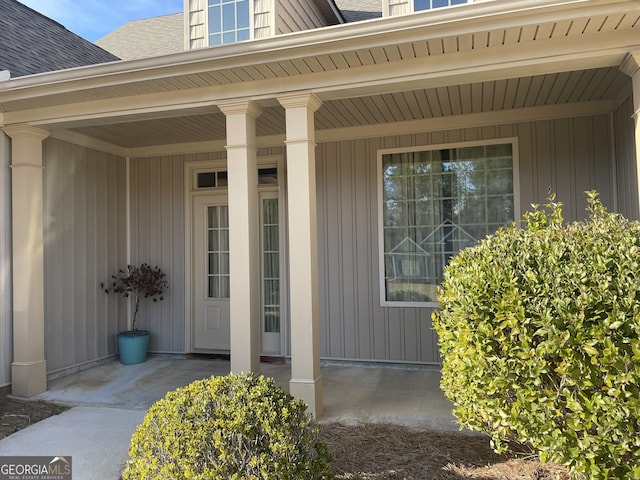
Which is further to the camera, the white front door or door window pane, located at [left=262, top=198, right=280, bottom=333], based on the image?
the white front door

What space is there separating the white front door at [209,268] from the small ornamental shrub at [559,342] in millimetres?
3858

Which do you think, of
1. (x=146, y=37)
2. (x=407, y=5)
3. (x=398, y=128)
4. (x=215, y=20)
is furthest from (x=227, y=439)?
(x=146, y=37)

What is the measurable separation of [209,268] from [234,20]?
9.49ft

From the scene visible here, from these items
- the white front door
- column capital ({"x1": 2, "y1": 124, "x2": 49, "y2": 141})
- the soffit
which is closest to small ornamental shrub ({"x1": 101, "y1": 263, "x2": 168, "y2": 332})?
the white front door

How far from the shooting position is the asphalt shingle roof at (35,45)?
4.71 meters

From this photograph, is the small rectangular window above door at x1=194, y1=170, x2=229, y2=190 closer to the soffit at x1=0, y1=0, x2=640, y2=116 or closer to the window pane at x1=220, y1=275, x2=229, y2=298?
the window pane at x1=220, y1=275, x2=229, y2=298

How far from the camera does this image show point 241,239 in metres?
3.75

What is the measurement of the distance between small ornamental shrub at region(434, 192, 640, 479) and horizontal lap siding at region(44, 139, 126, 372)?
14.0ft

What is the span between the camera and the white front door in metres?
5.74

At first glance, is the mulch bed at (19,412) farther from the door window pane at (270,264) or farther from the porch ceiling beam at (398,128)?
the porch ceiling beam at (398,128)

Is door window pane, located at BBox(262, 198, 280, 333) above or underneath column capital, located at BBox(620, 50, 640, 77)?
underneath

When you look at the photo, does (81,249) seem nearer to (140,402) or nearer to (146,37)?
(140,402)

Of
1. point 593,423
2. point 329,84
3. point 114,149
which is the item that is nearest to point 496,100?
point 329,84

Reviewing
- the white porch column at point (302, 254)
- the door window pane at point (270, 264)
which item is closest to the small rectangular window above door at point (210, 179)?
the door window pane at point (270, 264)
